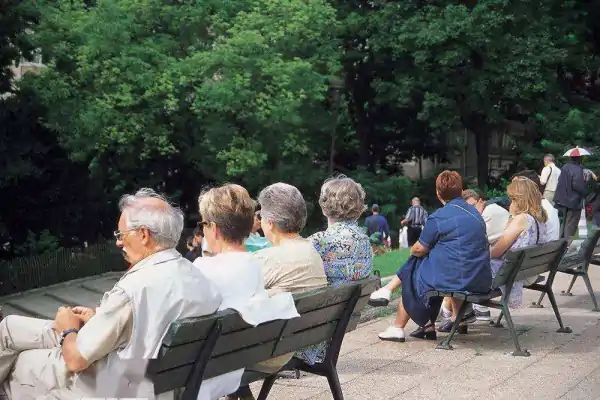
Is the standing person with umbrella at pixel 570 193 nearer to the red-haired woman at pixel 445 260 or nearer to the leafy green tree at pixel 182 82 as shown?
the red-haired woman at pixel 445 260

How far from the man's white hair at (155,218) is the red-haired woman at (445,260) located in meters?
4.08

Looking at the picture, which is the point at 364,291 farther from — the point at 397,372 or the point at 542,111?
the point at 542,111

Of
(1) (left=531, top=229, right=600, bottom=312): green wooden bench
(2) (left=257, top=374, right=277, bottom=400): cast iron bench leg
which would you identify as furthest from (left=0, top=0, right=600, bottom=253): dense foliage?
(2) (left=257, top=374, right=277, bottom=400): cast iron bench leg

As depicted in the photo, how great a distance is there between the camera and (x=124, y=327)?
4.69 meters

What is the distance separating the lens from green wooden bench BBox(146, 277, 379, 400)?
473 centimetres

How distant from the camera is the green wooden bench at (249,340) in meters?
4.73

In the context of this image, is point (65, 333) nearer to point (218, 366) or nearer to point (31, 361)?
point (31, 361)

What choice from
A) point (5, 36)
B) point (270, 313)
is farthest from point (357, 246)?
point (5, 36)

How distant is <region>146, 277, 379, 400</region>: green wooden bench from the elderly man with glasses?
0.32 feet

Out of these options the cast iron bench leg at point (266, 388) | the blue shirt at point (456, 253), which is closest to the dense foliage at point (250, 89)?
the blue shirt at point (456, 253)

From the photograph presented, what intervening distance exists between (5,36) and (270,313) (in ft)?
76.8

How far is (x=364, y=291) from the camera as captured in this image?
644 centimetres

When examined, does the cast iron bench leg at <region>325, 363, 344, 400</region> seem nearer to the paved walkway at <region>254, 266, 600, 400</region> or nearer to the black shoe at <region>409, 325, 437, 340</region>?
the paved walkway at <region>254, 266, 600, 400</region>

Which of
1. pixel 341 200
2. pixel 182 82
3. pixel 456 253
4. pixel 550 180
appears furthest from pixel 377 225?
pixel 341 200
